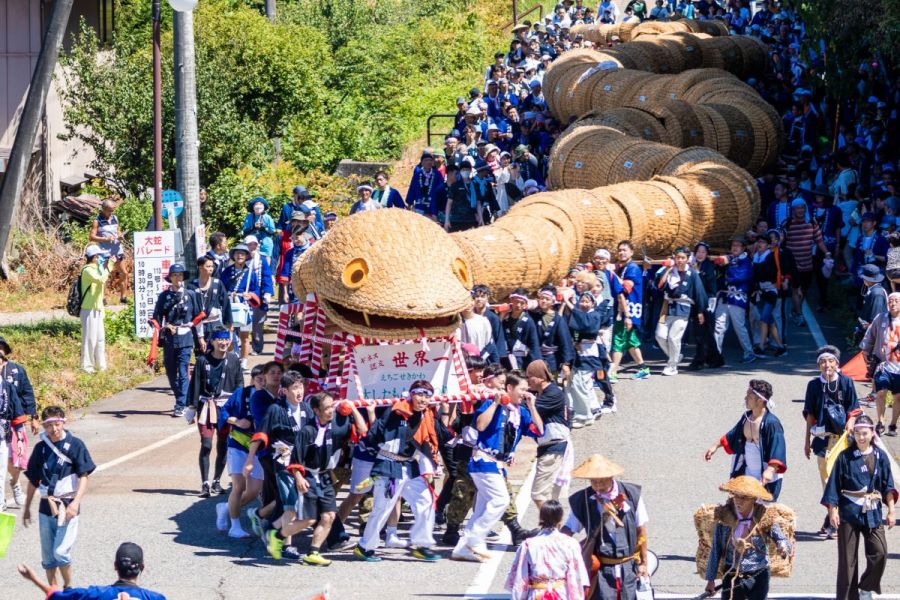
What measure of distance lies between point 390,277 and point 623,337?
6.53m

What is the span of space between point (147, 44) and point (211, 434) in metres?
15.4

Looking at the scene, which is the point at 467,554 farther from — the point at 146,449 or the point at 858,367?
the point at 858,367

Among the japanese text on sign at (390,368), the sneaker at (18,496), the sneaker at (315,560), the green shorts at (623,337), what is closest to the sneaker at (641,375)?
the green shorts at (623,337)

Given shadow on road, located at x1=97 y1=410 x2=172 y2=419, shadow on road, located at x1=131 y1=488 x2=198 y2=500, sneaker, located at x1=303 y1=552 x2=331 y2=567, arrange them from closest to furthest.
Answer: sneaker, located at x1=303 y1=552 x2=331 y2=567 → shadow on road, located at x1=131 y1=488 x2=198 y2=500 → shadow on road, located at x1=97 y1=410 x2=172 y2=419

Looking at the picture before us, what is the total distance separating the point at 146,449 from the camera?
53.1 ft

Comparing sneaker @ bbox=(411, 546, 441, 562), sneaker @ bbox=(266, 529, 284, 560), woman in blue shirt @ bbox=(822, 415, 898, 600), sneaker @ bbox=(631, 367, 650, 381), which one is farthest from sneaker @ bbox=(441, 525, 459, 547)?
sneaker @ bbox=(631, 367, 650, 381)

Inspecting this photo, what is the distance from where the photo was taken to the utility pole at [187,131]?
20.4 meters

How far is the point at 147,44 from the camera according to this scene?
91.7ft

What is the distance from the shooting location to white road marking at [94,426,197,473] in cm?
1550

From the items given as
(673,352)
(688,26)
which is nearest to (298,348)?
(673,352)

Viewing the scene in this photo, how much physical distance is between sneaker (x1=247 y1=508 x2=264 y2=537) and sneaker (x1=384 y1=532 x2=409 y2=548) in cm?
107

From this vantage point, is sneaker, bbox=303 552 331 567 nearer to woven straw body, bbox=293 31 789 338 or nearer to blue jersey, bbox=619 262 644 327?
woven straw body, bbox=293 31 789 338

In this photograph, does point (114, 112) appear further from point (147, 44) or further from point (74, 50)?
point (147, 44)

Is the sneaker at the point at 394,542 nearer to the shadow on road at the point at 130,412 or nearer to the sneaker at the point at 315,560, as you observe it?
the sneaker at the point at 315,560
